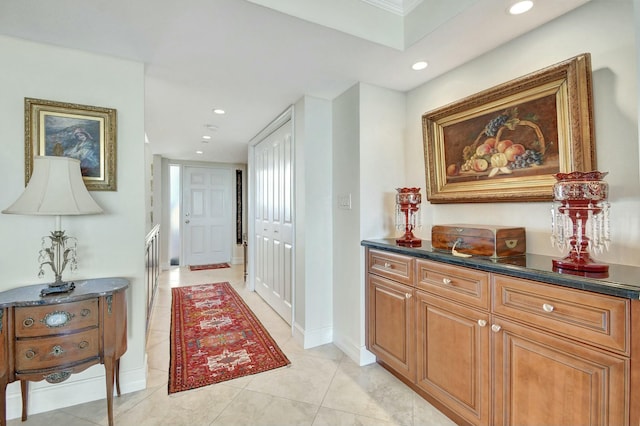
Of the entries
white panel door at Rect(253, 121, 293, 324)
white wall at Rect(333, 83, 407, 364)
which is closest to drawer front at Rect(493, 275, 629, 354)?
white wall at Rect(333, 83, 407, 364)

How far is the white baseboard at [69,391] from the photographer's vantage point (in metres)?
1.75

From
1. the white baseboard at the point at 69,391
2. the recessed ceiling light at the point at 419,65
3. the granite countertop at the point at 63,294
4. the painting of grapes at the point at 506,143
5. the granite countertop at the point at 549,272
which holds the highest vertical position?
the recessed ceiling light at the point at 419,65

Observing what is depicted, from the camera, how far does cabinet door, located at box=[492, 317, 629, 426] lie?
1.07 meters

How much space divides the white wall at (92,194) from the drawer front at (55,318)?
380 millimetres

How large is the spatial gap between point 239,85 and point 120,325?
6.15 ft

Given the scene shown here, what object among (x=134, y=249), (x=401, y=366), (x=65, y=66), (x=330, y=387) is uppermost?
(x=65, y=66)

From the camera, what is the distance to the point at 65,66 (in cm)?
187

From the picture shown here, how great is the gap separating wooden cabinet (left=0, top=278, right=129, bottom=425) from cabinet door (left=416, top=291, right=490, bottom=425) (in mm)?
1780

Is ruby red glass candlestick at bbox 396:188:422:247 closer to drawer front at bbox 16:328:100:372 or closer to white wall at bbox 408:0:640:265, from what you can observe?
white wall at bbox 408:0:640:265

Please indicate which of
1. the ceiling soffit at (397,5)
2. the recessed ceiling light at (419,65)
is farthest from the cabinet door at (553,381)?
the ceiling soffit at (397,5)

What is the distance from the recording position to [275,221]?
3555 mm

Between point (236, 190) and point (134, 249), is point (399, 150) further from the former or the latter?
point (236, 190)

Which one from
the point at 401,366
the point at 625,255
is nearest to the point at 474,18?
the point at 625,255

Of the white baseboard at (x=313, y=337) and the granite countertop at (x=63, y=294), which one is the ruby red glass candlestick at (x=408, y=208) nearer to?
the white baseboard at (x=313, y=337)
